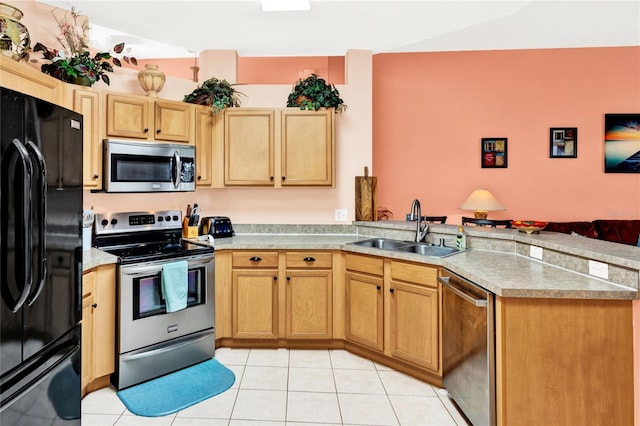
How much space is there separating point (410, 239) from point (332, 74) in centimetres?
271

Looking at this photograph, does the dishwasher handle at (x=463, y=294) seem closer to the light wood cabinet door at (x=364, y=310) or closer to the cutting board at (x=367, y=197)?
the light wood cabinet door at (x=364, y=310)

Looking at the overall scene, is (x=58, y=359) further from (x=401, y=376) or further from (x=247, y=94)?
(x=247, y=94)

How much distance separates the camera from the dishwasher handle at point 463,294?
1835 millimetres

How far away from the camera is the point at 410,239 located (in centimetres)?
313

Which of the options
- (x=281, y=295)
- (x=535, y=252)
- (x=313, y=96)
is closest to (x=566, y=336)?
(x=535, y=252)

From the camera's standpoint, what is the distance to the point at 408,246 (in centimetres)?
304

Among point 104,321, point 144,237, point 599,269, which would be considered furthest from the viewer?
point 144,237

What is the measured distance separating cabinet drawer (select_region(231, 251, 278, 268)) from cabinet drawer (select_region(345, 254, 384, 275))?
0.61 metres

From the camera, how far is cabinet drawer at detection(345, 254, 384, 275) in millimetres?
2771

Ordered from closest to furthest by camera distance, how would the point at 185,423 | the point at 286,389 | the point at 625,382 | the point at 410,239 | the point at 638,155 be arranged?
1. the point at 625,382
2. the point at 185,423
3. the point at 286,389
4. the point at 410,239
5. the point at 638,155

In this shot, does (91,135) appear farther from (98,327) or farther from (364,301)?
(364,301)

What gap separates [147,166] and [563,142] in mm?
4809

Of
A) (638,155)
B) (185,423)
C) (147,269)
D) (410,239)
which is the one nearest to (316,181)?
(410,239)

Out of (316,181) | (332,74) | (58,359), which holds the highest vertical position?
(332,74)
